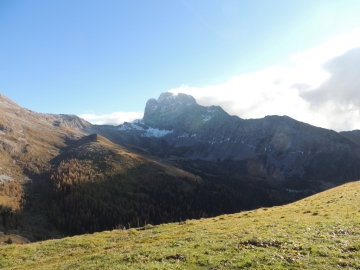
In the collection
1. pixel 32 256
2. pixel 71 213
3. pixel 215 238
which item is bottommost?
pixel 71 213

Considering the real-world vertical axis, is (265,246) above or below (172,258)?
above

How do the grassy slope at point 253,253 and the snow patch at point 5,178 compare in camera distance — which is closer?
the grassy slope at point 253,253

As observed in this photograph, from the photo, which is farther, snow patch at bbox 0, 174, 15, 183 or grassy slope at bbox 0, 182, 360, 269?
snow patch at bbox 0, 174, 15, 183

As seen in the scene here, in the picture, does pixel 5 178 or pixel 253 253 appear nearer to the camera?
pixel 253 253

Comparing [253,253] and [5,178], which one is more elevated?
[253,253]

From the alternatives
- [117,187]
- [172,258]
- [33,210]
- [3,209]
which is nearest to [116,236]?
[172,258]

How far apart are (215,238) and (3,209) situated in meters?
143

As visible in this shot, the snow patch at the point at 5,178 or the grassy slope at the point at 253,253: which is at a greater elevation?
the grassy slope at the point at 253,253

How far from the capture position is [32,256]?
110 ft

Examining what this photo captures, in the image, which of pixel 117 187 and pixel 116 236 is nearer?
pixel 116 236

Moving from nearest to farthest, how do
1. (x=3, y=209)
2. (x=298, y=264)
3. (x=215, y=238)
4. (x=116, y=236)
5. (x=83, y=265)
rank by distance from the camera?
(x=298, y=264)
(x=83, y=265)
(x=215, y=238)
(x=116, y=236)
(x=3, y=209)

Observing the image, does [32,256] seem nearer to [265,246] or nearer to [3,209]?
[265,246]

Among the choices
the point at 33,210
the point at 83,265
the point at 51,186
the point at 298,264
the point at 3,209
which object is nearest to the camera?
the point at 298,264

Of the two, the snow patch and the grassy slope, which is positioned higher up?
the grassy slope
